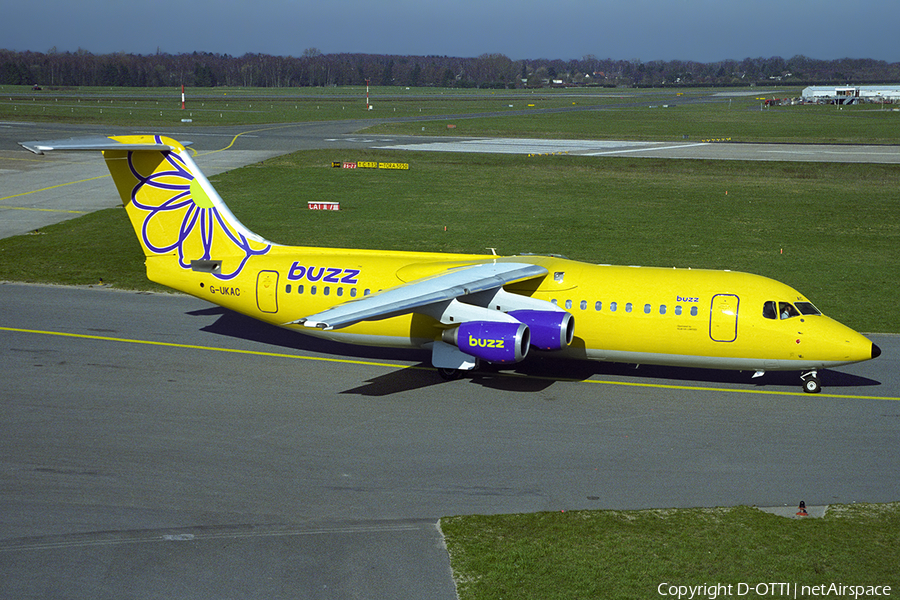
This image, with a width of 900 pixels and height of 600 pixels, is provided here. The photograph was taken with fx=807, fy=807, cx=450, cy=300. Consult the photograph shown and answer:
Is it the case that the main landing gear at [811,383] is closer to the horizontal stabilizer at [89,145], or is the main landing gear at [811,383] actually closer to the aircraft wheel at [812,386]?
the aircraft wheel at [812,386]

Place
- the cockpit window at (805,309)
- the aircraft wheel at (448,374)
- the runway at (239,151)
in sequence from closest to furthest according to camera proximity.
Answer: the cockpit window at (805,309) < the aircraft wheel at (448,374) < the runway at (239,151)

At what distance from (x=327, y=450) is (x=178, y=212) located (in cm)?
1108

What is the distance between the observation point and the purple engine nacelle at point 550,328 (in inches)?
841

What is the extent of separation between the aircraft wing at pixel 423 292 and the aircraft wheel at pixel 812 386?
7.91 metres

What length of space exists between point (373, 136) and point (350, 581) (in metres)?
82.7

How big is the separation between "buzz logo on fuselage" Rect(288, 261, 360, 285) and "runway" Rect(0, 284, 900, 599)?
2.63 m

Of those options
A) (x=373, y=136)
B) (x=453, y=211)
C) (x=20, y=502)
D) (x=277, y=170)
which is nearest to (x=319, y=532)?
(x=20, y=502)

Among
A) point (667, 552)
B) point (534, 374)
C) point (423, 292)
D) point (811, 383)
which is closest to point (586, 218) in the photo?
point (534, 374)

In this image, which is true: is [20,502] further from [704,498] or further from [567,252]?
[567,252]

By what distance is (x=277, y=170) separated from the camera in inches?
2613

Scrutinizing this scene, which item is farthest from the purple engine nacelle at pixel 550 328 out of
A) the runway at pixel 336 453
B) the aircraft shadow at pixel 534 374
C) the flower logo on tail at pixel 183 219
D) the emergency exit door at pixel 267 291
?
the flower logo on tail at pixel 183 219

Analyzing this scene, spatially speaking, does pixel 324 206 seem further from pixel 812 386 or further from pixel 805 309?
pixel 812 386

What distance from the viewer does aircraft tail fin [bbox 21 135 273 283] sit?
82.9 feet

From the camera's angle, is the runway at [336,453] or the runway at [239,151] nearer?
the runway at [336,453]
